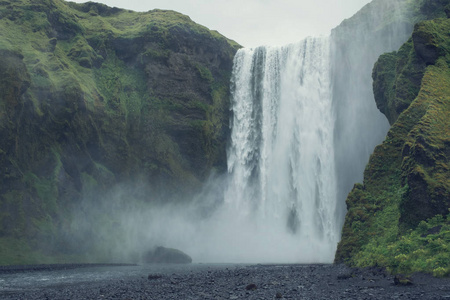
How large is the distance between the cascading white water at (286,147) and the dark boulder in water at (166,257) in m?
10.4

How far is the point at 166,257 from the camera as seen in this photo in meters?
49.4

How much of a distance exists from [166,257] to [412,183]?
3162cm

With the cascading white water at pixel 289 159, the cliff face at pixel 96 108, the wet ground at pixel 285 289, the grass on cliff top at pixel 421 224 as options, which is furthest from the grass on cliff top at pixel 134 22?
the wet ground at pixel 285 289

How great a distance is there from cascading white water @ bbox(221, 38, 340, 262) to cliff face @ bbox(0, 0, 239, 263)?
3258mm

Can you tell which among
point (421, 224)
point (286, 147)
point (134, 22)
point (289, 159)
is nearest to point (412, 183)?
point (421, 224)

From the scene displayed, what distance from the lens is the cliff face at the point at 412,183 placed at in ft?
70.7

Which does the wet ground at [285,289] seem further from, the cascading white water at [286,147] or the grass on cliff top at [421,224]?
the cascading white water at [286,147]

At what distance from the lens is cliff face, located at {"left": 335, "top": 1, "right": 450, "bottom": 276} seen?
21.6m

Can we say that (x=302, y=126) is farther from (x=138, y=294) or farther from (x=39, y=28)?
(x=138, y=294)

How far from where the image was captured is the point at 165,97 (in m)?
61.9

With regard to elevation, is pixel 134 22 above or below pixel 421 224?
above

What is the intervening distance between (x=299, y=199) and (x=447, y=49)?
2603 cm

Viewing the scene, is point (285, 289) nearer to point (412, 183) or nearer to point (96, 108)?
point (412, 183)

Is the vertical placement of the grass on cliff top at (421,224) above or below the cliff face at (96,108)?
below
